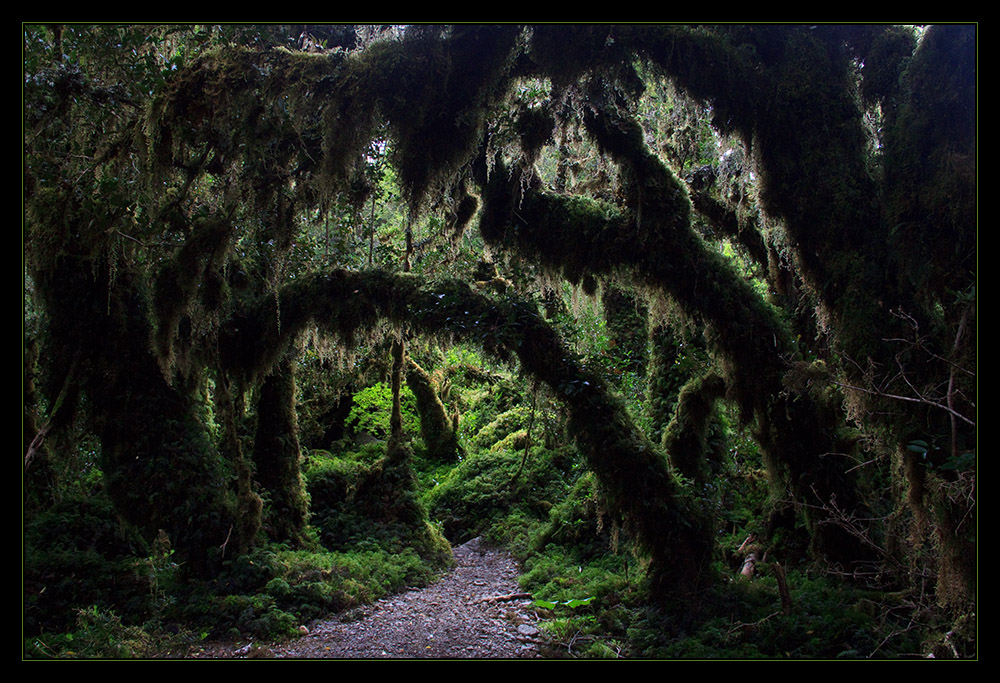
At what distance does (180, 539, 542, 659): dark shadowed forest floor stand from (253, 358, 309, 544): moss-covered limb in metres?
2.63

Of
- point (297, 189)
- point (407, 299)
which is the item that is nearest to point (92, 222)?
point (297, 189)

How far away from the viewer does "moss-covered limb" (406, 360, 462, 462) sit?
15.5 meters

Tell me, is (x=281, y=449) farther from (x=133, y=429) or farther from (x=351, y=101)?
(x=351, y=101)

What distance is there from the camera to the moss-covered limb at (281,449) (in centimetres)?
951

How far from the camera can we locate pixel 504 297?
7750 millimetres

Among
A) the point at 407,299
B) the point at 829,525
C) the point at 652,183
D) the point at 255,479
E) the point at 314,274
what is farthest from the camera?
the point at 255,479

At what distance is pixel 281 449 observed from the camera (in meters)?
9.84

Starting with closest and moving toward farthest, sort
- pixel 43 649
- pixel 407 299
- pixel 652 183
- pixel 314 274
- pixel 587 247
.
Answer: pixel 43 649 → pixel 652 183 → pixel 587 247 → pixel 407 299 → pixel 314 274

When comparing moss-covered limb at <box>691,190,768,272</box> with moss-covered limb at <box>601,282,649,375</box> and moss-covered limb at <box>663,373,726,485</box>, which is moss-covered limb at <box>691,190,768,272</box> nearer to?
moss-covered limb at <box>663,373,726,485</box>

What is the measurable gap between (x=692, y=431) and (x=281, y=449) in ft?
21.7

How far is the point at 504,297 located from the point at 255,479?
537 cm

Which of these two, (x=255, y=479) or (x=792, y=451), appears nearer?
(x=792, y=451)

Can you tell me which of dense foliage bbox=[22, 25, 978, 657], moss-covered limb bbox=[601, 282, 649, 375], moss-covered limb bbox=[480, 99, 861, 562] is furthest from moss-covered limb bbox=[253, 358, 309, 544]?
moss-covered limb bbox=[601, 282, 649, 375]

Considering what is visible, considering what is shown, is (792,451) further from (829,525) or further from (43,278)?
(43,278)
